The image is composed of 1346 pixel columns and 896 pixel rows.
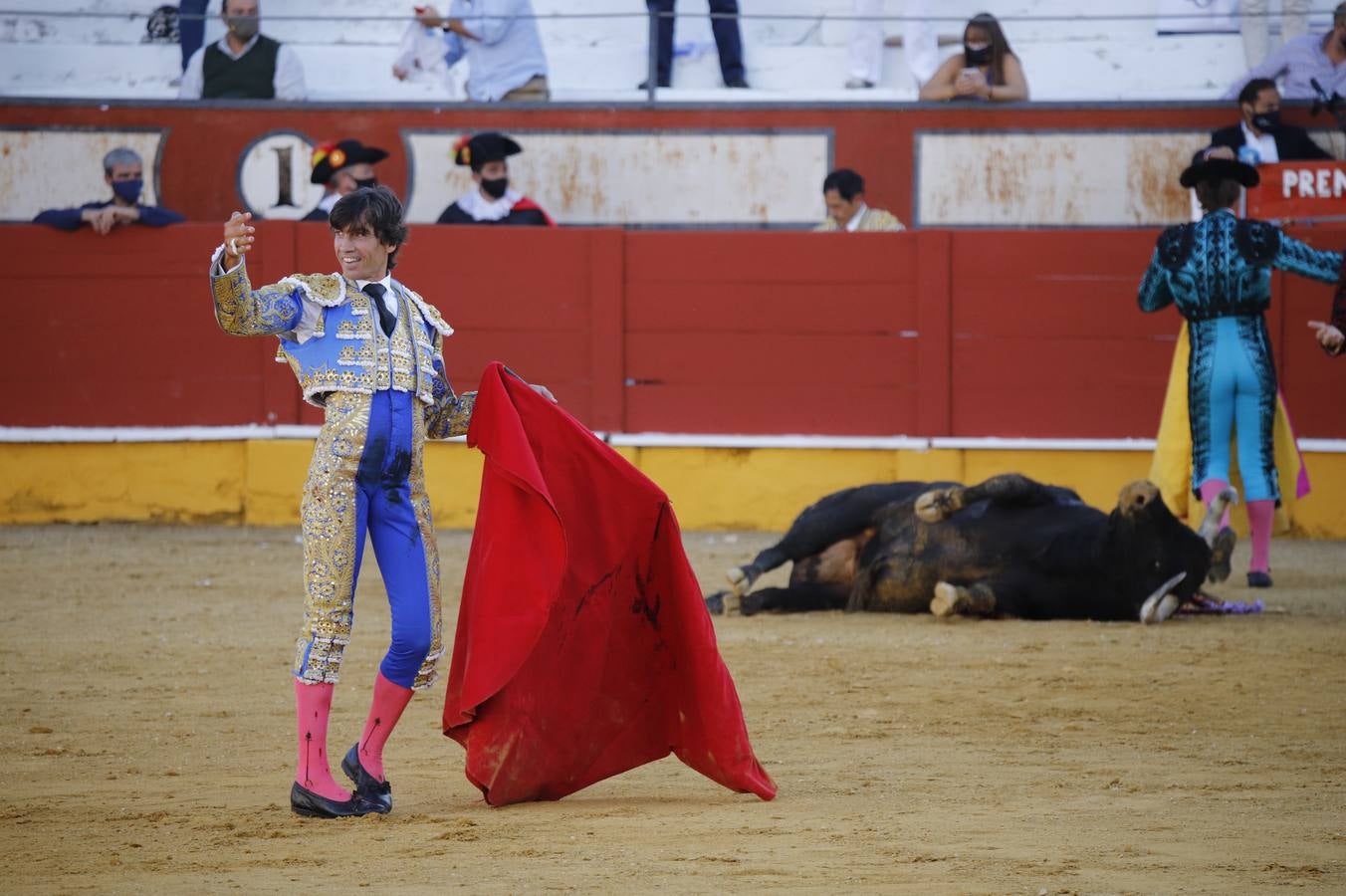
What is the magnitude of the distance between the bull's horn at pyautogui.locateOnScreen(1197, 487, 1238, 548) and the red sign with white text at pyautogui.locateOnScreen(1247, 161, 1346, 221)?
8.39ft

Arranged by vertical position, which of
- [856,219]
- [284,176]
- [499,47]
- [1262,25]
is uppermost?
[1262,25]

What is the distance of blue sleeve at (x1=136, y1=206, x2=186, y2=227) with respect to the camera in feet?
29.8

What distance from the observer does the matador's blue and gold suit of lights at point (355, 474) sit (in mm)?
3494

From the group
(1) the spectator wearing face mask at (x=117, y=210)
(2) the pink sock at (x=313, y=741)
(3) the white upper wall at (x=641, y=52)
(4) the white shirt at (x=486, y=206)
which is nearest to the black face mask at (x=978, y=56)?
(3) the white upper wall at (x=641, y=52)

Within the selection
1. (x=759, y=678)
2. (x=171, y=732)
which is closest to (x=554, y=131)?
(x=759, y=678)

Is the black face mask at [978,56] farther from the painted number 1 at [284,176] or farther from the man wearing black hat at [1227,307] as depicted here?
the painted number 1 at [284,176]

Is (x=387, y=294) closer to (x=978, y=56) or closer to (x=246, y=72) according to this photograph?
(x=978, y=56)

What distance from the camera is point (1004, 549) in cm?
609

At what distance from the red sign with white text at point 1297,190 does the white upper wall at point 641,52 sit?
144cm

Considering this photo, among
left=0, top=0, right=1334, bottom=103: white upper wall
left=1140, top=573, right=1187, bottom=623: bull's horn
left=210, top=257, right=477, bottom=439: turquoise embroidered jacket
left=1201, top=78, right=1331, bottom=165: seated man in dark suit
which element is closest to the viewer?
left=210, top=257, right=477, bottom=439: turquoise embroidered jacket

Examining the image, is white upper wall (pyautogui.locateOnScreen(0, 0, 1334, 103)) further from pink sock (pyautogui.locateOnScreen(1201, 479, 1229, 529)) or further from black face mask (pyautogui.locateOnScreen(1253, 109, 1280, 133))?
pink sock (pyautogui.locateOnScreen(1201, 479, 1229, 529))

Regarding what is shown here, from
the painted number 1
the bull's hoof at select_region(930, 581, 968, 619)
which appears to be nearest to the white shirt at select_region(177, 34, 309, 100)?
the painted number 1

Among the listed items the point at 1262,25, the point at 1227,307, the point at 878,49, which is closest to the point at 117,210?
the point at 878,49

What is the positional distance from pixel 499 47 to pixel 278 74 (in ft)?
3.92
